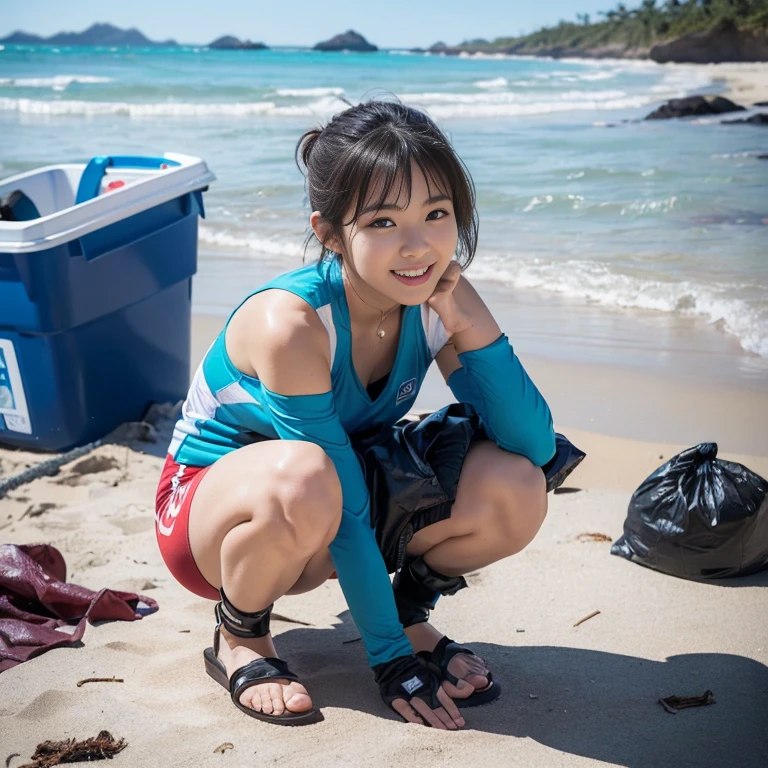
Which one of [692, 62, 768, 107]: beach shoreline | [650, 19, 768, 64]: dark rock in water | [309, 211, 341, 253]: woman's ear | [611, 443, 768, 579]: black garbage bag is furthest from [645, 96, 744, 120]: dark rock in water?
[650, 19, 768, 64]: dark rock in water

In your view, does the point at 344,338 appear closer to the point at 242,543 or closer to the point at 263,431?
the point at 263,431

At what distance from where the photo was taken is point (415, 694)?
194 cm

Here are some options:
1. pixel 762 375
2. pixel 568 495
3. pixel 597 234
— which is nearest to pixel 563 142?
pixel 597 234

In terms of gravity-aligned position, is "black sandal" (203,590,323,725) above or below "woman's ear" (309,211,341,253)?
below

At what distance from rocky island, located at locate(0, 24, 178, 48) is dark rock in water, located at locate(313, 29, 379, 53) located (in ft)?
50.3

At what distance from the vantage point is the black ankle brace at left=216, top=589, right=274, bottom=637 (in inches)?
79.4

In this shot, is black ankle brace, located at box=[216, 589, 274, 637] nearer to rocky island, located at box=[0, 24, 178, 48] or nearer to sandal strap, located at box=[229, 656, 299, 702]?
sandal strap, located at box=[229, 656, 299, 702]

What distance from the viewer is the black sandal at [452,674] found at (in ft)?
6.57

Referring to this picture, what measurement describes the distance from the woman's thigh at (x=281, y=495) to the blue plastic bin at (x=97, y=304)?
1.69 m

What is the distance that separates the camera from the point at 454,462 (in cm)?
212

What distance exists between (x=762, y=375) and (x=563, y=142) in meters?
9.74

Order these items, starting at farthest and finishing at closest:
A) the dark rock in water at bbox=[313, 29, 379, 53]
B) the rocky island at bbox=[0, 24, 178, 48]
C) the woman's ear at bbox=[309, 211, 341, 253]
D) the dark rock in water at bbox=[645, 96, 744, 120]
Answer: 1. the dark rock in water at bbox=[313, 29, 379, 53]
2. the rocky island at bbox=[0, 24, 178, 48]
3. the dark rock in water at bbox=[645, 96, 744, 120]
4. the woman's ear at bbox=[309, 211, 341, 253]

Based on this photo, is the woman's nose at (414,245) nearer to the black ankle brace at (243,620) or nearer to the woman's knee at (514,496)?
the woman's knee at (514,496)

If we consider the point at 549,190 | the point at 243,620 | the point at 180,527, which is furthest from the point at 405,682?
the point at 549,190
